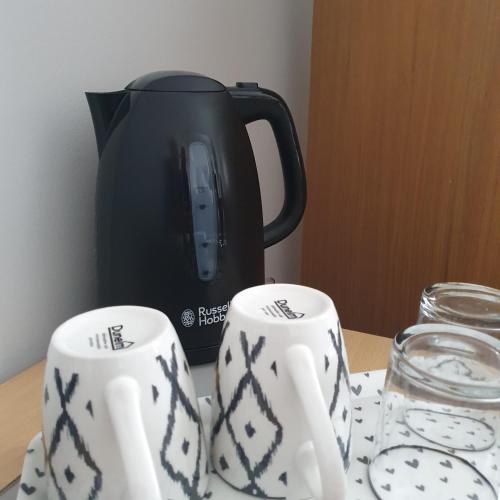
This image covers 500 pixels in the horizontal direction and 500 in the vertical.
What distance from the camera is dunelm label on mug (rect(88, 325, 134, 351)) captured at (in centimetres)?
28

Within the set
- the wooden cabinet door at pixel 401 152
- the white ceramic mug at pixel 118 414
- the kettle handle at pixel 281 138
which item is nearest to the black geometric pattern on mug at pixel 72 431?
the white ceramic mug at pixel 118 414

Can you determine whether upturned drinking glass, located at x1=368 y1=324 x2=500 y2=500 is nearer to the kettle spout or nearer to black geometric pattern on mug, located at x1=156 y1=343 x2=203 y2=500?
black geometric pattern on mug, located at x1=156 y1=343 x2=203 y2=500

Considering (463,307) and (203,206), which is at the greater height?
(203,206)

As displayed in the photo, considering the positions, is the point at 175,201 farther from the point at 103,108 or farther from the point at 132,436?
the point at 132,436

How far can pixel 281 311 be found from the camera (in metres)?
0.33

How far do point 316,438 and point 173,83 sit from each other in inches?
12.8

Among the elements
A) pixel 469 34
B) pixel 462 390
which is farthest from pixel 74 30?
pixel 469 34

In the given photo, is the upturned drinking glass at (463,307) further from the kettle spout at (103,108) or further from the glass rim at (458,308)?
the kettle spout at (103,108)

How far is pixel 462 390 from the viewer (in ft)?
1.10

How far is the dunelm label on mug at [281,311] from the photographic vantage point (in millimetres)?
321

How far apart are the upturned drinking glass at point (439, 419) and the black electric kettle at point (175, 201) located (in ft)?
0.58

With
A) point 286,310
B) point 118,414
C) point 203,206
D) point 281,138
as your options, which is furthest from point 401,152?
point 118,414

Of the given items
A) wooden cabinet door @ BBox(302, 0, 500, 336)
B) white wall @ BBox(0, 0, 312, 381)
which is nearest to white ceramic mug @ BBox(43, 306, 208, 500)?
white wall @ BBox(0, 0, 312, 381)

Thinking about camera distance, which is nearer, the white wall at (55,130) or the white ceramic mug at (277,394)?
the white ceramic mug at (277,394)
